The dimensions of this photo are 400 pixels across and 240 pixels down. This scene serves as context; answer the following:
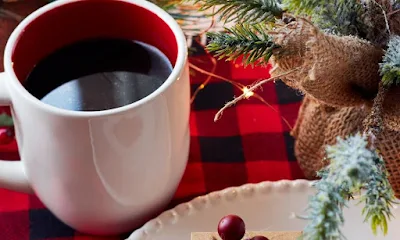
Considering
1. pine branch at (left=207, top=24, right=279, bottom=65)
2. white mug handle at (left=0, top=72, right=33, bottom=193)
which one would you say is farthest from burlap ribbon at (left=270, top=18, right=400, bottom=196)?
white mug handle at (left=0, top=72, right=33, bottom=193)

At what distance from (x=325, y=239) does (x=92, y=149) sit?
0.18 metres

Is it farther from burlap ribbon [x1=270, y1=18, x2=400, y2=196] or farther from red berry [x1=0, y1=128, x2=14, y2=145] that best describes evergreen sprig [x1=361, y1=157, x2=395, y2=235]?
red berry [x1=0, y1=128, x2=14, y2=145]

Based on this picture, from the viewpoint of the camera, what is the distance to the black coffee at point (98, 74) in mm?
474

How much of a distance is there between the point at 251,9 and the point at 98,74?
127mm

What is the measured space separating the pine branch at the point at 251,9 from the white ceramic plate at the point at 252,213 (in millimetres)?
142

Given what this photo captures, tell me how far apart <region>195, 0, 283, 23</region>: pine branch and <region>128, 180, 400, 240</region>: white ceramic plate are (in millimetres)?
142

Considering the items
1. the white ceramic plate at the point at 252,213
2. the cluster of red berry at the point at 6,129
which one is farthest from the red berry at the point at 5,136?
the white ceramic plate at the point at 252,213

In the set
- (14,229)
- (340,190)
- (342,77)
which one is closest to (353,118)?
(342,77)

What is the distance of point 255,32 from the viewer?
449 millimetres

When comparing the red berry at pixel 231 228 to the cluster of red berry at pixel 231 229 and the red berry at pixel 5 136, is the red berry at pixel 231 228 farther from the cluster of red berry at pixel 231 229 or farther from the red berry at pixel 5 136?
the red berry at pixel 5 136

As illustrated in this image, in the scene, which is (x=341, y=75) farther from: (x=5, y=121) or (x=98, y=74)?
(x=5, y=121)

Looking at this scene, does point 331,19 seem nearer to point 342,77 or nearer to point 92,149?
point 342,77

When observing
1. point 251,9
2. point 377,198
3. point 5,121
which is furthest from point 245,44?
point 5,121

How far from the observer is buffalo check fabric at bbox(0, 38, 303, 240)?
548mm
